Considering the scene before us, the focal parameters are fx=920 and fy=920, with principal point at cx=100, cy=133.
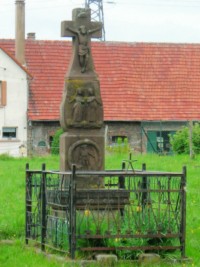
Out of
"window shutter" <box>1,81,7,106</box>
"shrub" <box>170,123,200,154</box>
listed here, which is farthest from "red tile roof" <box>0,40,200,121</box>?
"shrub" <box>170,123,200,154</box>

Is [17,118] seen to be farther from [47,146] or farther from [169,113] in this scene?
[169,113]

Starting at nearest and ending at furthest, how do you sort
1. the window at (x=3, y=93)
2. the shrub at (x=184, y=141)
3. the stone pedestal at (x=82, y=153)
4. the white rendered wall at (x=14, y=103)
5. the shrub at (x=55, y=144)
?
the stone pedestal at (x=82, y=153), the shrub at (x=184, y=141), the shrub at (x=55, y=144), the white rendered wall at (x=14, y=103), the window at (x=3, y=93)

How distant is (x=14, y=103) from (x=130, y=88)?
18.7ft

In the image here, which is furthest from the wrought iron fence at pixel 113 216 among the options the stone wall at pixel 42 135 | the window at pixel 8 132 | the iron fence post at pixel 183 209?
the window at pixel 8 132

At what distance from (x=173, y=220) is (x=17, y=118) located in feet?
107

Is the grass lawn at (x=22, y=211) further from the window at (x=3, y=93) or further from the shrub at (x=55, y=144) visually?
the window at (x=3, y=93)

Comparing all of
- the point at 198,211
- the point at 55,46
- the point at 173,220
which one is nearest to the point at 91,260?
the point at 173,220

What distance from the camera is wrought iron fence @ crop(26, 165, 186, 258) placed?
11867mm

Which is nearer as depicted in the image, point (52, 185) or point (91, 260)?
point (91, 260)

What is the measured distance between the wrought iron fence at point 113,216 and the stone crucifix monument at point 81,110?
0.96 metres

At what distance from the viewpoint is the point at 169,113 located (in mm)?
44156

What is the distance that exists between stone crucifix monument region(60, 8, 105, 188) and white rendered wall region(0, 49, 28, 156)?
98.2 ft

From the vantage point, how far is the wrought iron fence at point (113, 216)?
38.9ft

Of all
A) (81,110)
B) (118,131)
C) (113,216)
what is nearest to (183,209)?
(113,216)
